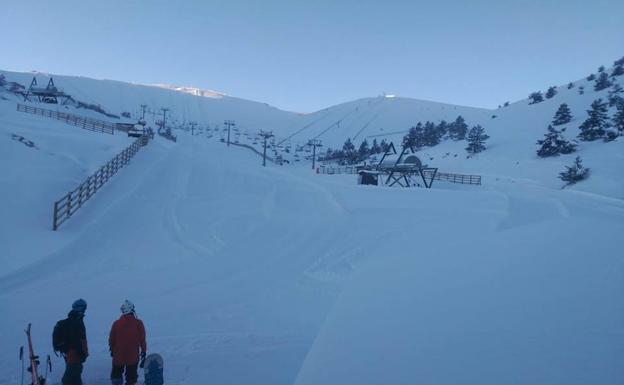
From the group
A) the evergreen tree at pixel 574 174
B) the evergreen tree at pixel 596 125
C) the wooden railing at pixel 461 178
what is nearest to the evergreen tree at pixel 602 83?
the evergreen tree at pixel 596 125

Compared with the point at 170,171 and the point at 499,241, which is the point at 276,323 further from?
the point at 170,171

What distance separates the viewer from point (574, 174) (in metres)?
33.4

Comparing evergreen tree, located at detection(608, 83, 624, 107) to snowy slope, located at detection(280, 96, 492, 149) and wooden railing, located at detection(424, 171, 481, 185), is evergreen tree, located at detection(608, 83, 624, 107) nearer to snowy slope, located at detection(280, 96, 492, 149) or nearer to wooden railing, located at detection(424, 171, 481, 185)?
wooden railing, located at detection(424, 171, 481, 185)

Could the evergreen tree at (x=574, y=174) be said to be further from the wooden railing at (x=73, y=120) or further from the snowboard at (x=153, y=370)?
the wooden railing at (x=73, y=120)

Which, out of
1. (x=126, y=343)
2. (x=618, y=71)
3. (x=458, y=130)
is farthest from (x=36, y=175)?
(x=618, y=71)

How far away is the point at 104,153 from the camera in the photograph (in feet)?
83.8

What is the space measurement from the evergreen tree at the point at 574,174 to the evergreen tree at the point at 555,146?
23.7 feet

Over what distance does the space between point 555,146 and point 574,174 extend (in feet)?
33.6

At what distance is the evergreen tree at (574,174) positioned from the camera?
33094 mm

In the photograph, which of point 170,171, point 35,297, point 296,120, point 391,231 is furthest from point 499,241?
point 296,120

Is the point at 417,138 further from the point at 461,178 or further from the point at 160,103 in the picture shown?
the point at 160,103

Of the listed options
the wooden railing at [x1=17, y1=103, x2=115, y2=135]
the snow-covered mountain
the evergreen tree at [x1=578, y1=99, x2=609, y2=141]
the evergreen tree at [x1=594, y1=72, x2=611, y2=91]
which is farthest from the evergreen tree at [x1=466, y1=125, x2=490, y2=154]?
the wooden railing at [x1=17, y1=103, x2=115, y2=135]

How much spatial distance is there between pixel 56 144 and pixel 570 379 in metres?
27.4

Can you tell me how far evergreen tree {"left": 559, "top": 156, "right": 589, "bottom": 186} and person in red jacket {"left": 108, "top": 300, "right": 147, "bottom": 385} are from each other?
37140 mm
